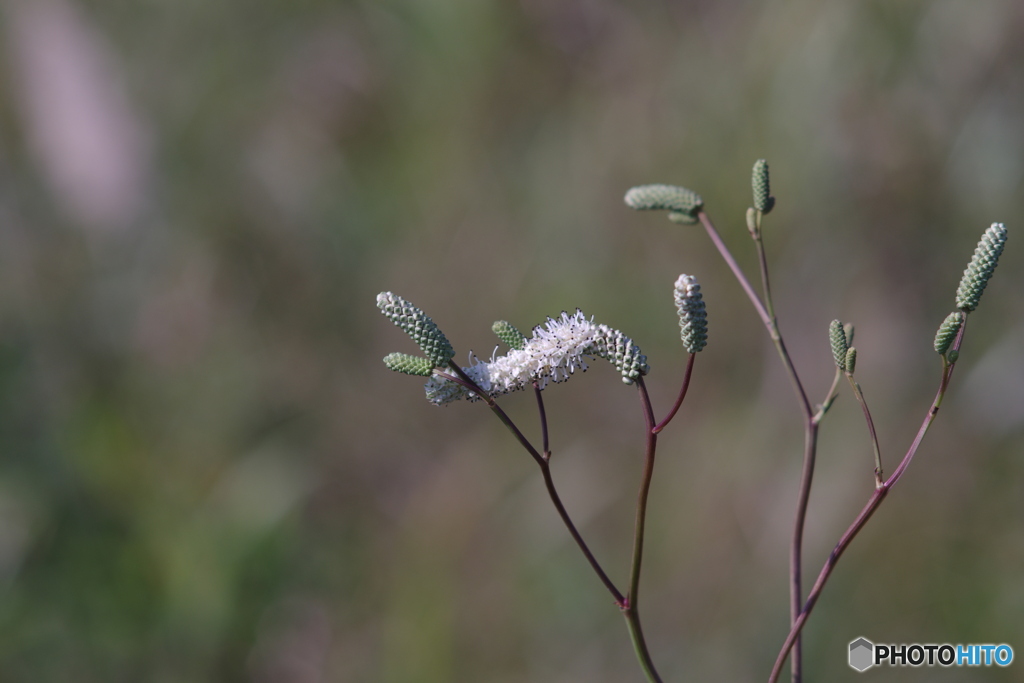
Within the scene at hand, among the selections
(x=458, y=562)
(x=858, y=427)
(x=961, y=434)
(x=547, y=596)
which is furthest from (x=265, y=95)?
(x=961, y=434)

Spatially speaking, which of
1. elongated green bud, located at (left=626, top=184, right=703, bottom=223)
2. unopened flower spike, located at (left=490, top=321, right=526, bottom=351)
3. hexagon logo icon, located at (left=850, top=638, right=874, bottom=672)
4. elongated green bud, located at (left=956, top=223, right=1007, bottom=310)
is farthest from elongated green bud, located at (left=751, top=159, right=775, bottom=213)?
hexagon logo icon, located at (left=850, top=638, right=874, bottom=672)

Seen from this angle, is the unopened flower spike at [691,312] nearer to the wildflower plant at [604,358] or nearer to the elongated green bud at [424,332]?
the wildflower plant at [604,358]

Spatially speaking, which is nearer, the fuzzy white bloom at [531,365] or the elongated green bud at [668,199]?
the fuzzy white bloom at [531,365]

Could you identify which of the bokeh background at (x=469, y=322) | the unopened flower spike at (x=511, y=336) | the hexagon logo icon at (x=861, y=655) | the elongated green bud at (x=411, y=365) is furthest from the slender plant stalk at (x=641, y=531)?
the bokeh background at (x=469, y=322)

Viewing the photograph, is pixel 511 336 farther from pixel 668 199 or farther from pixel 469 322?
pixel 469 322

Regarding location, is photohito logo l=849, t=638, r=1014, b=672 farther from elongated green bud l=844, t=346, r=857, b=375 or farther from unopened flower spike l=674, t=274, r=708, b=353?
unopened flower spike l=674, t=274, r=708, b=353

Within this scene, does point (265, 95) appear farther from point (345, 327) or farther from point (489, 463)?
point (489, 463)

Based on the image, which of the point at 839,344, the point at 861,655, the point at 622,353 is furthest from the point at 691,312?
the point at 861,655
